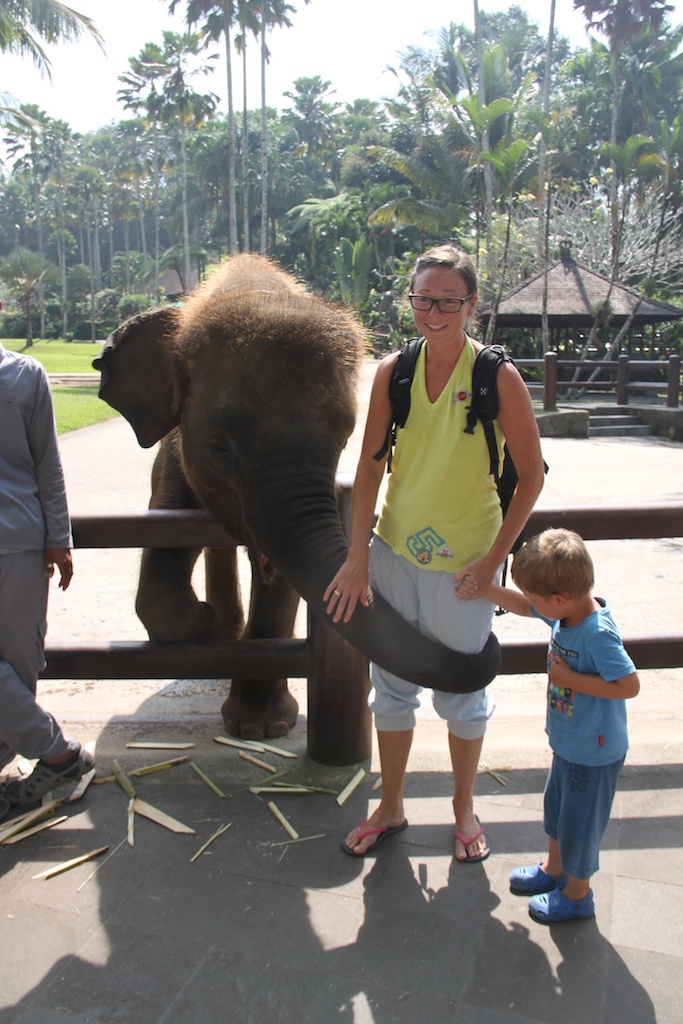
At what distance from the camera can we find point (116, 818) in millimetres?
3400

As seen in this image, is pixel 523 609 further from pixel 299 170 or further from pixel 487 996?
pixel 299 170

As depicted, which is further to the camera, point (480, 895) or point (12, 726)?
point (12, 726)

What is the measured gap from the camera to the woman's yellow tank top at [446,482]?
2.86 meters

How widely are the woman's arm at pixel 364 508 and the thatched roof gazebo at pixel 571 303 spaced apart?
1018 inches

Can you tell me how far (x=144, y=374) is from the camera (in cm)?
425

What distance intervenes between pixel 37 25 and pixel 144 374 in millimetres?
28843

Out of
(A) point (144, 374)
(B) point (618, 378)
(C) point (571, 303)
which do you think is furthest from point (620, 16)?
(A) point (144, 374)

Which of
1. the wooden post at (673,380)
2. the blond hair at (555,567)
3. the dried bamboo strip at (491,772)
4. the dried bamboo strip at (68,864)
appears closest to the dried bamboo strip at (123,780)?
the dried bamboo strip at (68,864)

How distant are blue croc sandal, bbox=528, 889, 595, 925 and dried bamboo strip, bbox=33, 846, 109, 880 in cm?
153

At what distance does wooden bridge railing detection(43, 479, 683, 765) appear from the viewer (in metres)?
3.76

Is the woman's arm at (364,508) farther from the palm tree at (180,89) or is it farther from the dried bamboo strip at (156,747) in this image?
the palm tree at (180,89)

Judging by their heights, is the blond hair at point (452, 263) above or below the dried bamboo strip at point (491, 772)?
above

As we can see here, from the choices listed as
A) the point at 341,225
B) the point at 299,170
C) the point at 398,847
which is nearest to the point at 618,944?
the point at 398,847

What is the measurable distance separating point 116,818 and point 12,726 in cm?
54
